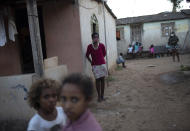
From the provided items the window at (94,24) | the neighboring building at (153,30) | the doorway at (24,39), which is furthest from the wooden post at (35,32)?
the neighboring building at (153,30)

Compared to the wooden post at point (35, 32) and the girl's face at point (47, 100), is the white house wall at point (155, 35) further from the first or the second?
the girl's face at point (47, 100)

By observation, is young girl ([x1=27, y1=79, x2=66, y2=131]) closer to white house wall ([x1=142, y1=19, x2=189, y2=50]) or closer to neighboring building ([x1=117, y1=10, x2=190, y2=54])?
neighboring building ([x1=117, y1=10, x2=190, y2=54])

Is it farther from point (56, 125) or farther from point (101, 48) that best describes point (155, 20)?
point (56, 125)

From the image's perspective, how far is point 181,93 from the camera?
15.9 feet

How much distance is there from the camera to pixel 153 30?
16.8 meters

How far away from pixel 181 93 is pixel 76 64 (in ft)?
9.93

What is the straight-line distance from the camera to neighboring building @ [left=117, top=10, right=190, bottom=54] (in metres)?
16.2

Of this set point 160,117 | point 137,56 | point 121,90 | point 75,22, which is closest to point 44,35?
point 75,22

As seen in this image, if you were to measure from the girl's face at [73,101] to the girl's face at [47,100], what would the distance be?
1.55 ft

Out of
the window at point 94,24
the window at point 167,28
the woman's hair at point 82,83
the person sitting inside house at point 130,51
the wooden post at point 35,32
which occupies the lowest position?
the person sitting inside house at point 130,51

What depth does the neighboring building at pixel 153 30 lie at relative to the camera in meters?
16.2

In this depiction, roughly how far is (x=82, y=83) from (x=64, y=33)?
12.9 ft

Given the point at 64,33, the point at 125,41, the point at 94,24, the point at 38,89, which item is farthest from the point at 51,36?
the point at 125,41

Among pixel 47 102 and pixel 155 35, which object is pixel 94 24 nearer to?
pixel 47 102
